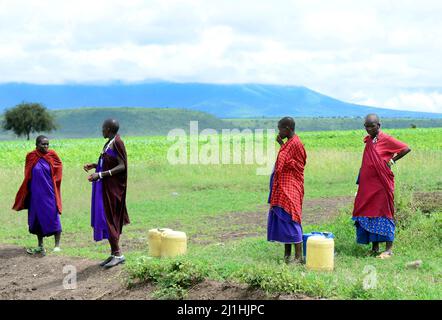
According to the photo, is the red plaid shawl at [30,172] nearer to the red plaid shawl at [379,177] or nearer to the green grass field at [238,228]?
the green grass field at [238,228]

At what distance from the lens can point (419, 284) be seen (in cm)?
→ 761

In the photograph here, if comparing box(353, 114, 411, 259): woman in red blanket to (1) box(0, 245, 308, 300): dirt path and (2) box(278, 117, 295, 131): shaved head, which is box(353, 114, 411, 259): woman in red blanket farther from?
(1) box(0, 245, 308, 300): dirt path

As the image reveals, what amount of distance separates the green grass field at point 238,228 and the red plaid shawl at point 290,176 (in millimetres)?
811

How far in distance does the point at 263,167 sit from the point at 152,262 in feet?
66.2

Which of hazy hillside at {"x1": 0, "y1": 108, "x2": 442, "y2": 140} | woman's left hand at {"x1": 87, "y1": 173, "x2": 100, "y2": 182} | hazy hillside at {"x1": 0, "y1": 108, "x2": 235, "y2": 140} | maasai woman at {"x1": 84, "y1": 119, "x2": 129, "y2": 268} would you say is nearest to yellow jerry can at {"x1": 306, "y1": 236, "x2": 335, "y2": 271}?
maasai woman at {"x1": 84, "y1": 119, "x2": 129, "y2": 268}

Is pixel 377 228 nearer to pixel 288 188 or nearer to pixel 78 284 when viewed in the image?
pixel 288 188

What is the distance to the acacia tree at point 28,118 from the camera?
92.4 meters

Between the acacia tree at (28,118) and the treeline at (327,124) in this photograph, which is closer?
the acacia tree at (28,118)

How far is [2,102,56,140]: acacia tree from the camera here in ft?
303

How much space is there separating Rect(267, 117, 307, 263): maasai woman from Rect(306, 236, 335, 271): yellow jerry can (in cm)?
55

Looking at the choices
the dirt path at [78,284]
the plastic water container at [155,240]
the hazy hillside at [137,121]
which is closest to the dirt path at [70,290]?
the dirt path at [78,284]

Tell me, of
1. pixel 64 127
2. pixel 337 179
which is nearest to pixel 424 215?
pixel 337 179

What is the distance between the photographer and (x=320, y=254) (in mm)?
8906
